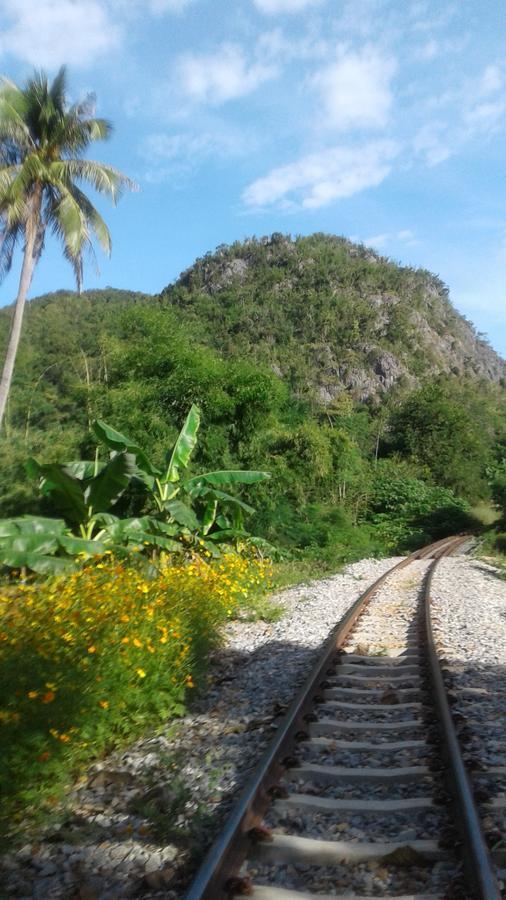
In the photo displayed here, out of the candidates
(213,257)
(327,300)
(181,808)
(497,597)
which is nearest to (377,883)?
(181,808)

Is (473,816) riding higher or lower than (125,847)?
higher

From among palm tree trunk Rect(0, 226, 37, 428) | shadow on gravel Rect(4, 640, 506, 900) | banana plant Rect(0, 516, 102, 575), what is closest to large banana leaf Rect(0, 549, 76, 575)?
banana plant Rect(0, 516, 102, 575)

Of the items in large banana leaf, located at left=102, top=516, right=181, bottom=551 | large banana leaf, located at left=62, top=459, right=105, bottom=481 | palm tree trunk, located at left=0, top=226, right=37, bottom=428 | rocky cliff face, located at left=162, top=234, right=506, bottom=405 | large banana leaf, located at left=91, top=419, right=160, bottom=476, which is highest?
rocky cliff face, located at left=162, top=234, right=506, bottom=405

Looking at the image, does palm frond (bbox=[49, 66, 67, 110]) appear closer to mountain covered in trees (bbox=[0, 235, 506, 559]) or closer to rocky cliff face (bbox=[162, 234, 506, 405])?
mountain covered in trees (bbox=[0, 235, 506, 559])

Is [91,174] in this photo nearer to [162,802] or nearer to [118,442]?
[118,442]

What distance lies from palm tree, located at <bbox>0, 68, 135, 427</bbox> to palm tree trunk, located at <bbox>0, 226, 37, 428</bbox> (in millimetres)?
24

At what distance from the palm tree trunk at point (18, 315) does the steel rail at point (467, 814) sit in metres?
12.6

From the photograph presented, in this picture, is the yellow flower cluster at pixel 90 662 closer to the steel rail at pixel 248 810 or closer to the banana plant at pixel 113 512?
the steel rail at pixel 248 810

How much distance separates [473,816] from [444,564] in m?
17.3

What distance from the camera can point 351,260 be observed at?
471 feet

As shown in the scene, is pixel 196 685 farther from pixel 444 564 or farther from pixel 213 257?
pixel 213 257

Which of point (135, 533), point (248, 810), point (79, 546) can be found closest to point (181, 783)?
point (248, 810)

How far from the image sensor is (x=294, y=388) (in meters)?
74.3

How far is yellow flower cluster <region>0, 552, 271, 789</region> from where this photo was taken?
3998mm
